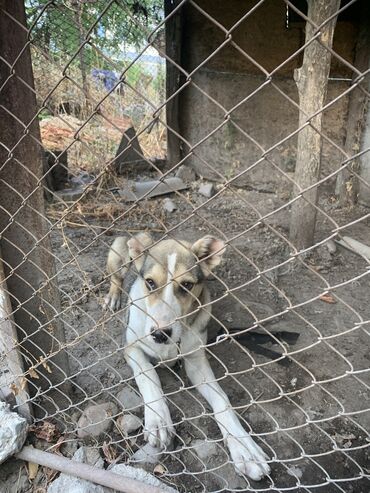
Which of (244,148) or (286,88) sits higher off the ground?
(286,88)

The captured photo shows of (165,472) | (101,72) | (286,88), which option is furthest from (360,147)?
(101,72)

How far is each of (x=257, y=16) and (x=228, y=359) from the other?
475 centimetres

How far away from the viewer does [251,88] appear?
6.22 meters

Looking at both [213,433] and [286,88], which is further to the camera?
[286,88]

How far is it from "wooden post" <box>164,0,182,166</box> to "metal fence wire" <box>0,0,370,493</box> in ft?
0.12

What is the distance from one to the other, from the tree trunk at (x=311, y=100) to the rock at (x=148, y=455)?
6.88 feet

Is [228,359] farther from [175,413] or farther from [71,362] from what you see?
[71,362]

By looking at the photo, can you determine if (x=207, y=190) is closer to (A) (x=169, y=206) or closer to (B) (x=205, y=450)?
(A) (x=169, y=206)

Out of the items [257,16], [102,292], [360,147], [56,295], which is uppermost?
[257,16]

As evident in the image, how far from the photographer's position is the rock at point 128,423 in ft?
8.05

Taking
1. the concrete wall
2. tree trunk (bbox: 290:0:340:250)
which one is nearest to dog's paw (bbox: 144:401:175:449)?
tree trunk (bbox: 290:0:340:250)

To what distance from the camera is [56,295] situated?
232cm

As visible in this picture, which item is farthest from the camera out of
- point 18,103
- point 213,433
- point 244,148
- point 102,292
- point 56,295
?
point 244,148

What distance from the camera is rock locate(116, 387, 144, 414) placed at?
2603 millimetres
